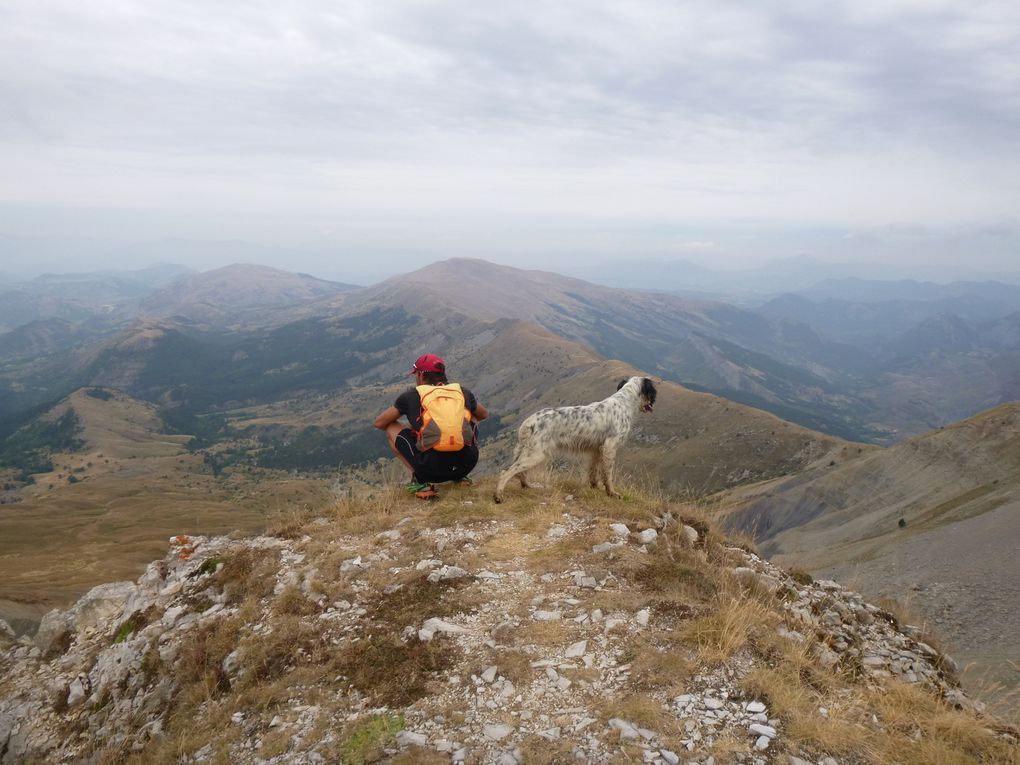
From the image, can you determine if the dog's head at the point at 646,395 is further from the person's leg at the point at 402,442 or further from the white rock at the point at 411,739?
the white rock at the point at 411,739

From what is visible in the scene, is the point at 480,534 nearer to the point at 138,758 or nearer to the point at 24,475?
the point at 138,758

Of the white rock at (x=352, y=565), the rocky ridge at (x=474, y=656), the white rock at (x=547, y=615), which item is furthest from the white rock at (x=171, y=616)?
the white rock at (x=547, y=615)

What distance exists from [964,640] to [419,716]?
89.0 feet

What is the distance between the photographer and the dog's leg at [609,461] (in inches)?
419

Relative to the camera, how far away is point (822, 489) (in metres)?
69.5

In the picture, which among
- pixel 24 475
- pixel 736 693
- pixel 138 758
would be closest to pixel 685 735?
pixel 736 693

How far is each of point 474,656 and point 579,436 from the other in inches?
206

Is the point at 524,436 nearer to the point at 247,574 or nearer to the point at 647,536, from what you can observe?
the point at 647,536

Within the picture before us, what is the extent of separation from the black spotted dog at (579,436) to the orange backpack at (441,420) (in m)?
1.19

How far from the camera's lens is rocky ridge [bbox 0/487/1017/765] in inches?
192

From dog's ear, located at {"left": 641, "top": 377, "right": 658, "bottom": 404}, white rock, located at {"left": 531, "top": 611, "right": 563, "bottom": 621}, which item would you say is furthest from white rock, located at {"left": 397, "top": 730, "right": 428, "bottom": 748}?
dog's ear, located at {"left": 641, "top": 377, "right": 658, "bottom": 404}

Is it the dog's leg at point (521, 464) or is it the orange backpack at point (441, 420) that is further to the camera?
the dog's leg at point (521, 464)

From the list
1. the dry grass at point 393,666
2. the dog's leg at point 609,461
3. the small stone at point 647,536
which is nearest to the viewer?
the dry grass at point 393,666

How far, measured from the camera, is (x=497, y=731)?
4.87 meters
